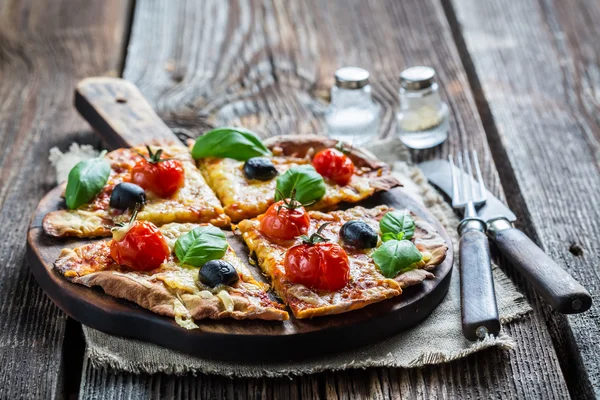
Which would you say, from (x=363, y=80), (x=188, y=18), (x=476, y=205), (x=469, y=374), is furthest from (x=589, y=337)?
(x=188, y=18)

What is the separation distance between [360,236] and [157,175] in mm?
1122

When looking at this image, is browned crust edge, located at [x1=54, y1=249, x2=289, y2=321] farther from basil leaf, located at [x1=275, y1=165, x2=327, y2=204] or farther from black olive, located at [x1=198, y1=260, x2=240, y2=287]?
basil leaf, located at [x1=275, y1=165, x2=327, y2=204]

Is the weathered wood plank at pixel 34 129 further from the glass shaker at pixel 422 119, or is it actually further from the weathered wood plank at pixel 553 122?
the weathered wood plank at pixel 553 122

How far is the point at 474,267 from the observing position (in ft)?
12.2

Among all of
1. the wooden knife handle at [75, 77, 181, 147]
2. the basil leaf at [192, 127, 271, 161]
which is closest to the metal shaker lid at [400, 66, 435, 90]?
the basil leaf at [192, 127, 271, 161]

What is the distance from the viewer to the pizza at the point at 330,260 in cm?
342

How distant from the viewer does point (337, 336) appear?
3.37m

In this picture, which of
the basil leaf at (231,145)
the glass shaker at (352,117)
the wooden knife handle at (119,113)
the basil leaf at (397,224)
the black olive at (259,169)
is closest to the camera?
the basil leaf at (397,224)

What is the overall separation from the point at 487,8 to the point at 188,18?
257 centimetres

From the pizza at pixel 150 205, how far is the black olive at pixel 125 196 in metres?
0.03

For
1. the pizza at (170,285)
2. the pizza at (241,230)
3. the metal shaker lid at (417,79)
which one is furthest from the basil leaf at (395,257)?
the metal shaker lid at (417,79)

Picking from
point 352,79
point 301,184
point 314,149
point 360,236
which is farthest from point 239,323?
point 352,79

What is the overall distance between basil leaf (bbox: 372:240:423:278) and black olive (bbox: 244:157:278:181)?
951mm

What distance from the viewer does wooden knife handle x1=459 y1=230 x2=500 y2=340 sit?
3.41 m
